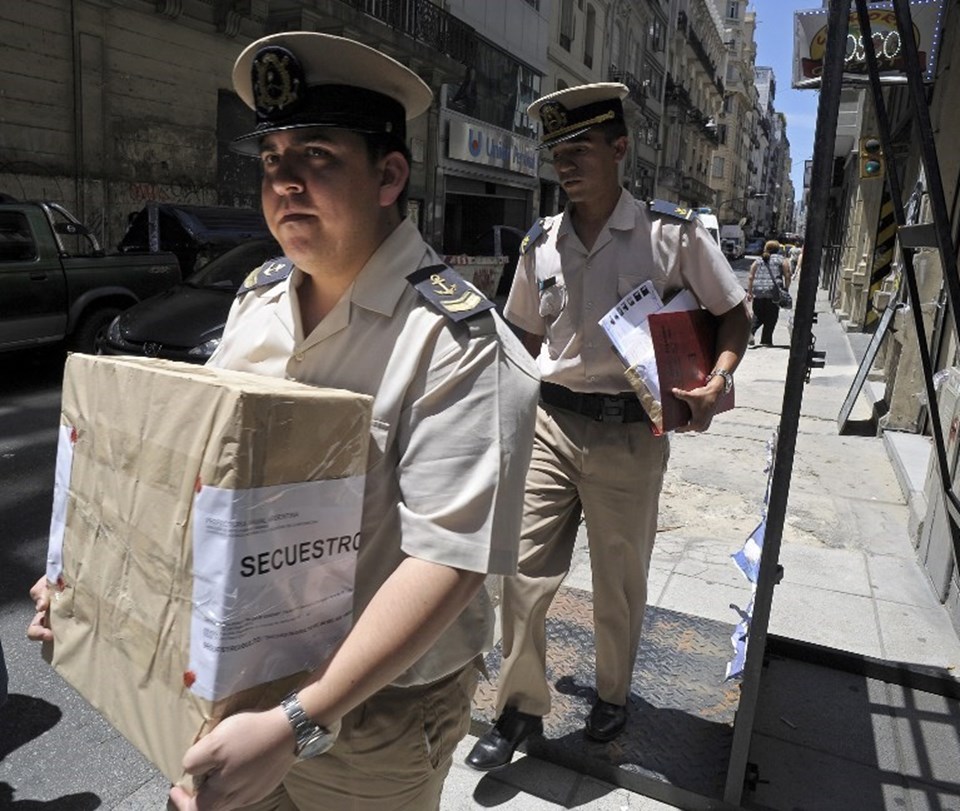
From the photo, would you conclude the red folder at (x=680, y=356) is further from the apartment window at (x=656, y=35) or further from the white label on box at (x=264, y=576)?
the apartment window at (x=656, y=35)

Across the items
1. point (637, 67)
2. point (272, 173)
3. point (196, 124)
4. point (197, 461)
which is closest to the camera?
point (197, 461)

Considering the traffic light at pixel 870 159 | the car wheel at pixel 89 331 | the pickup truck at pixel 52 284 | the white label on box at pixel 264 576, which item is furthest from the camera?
the traffic light at pixel 870 159

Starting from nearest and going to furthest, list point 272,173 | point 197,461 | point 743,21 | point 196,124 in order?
point 197,461 < point 272,173 < point 196,124 < point 743,21

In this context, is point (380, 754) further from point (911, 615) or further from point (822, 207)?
point (911, 615)

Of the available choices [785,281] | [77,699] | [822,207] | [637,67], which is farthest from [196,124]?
[637,67]

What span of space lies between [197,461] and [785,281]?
14175 mm

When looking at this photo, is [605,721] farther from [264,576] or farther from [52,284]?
[52,284]

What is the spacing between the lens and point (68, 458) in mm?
1456

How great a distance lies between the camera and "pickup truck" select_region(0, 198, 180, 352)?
8.12m

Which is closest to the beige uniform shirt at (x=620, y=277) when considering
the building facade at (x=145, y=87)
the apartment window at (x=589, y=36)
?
the building facade at (x=145, y=87)

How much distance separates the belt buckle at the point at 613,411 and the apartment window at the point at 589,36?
33.8 metres

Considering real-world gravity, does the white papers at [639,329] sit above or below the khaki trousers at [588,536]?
above

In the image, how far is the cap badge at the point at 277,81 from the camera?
1350mm

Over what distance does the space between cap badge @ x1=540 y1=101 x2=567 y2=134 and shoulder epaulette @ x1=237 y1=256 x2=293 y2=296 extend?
52.4 inches
